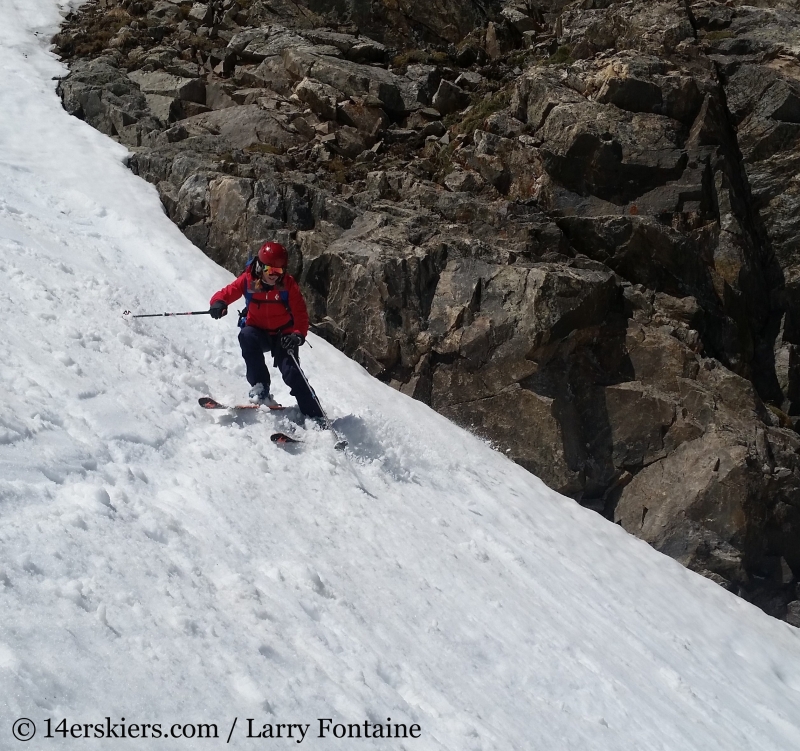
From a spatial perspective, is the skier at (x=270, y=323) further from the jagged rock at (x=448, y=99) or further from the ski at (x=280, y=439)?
the jagged rock at (x=448, y=99)

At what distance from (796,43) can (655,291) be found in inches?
375

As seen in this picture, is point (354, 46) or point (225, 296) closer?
point (225, 296)

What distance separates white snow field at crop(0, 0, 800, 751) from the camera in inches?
158

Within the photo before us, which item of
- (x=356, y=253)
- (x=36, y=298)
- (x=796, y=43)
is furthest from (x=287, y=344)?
(x=796, y=43)

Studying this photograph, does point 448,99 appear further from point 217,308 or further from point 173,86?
point 217,308

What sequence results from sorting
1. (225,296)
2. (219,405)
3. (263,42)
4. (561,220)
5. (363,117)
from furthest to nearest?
(263,42), (363,117), (561,220), (225,296), (219,405)

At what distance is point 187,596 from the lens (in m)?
4.68

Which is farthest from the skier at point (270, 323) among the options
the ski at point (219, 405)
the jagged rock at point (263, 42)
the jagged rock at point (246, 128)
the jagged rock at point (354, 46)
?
the jagged rock at point (354, 46)

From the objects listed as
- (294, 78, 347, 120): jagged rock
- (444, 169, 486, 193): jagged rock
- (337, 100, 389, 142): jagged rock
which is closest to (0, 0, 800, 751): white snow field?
(444, 169, 486, 193): jagged rock

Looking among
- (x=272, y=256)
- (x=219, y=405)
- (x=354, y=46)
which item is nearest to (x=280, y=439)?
(x=219, y=405)

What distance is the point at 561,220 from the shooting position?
13.7m

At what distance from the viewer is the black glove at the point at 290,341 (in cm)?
803

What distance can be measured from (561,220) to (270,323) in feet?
25.5

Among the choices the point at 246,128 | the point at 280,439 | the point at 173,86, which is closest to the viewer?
the point at 280,439
